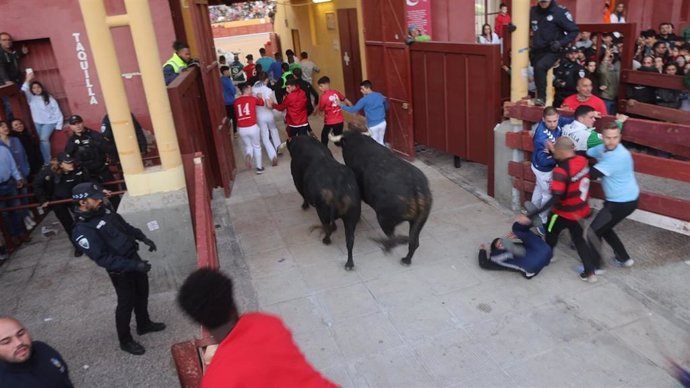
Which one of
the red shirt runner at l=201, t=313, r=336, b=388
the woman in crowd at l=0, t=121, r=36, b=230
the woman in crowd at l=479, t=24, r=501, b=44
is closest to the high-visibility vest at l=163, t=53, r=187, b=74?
the woman in crowd at l=0, t=121, r=36, b=230

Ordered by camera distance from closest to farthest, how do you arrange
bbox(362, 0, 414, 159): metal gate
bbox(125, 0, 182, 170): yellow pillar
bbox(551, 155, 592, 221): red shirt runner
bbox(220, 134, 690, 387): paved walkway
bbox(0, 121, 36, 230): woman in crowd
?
1. bbox(220, 134, 690, 387): paved walkway
2. bbox(551, 155, 592, 221): red shirt runner
3. bbox(125, 0, 182, 170): yellow pillar
4. bbox(0, 121, 36, 230): woman in crowd
5. bbox(362, 0, 414, 159): metal gate

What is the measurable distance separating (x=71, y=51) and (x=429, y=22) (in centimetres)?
657

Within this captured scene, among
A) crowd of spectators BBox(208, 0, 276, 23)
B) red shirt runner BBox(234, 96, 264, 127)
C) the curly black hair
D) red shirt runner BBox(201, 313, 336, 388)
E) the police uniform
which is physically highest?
crowd of spectators BBox(208, 0, 276, 23)

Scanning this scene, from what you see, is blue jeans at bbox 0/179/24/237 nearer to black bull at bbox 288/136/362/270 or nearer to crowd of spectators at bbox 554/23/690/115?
black bull at bbox 288/136/362/270

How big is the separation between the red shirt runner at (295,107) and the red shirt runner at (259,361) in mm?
8055

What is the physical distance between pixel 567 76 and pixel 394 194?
409 cm

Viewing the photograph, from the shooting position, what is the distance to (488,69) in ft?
25.5

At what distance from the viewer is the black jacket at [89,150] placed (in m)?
7.71

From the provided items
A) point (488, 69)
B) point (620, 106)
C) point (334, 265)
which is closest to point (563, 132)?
point (488, 69)

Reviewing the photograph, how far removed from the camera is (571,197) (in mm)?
5430

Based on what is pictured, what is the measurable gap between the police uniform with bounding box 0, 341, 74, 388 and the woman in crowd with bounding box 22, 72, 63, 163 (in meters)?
7.72

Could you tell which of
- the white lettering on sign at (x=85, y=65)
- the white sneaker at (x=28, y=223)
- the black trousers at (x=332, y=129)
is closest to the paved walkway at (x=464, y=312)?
the black trousers at (x=332, y=129)

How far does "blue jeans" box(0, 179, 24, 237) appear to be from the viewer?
8297 millimetres

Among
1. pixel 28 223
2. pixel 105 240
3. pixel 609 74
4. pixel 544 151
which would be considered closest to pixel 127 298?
pixel 105 240
